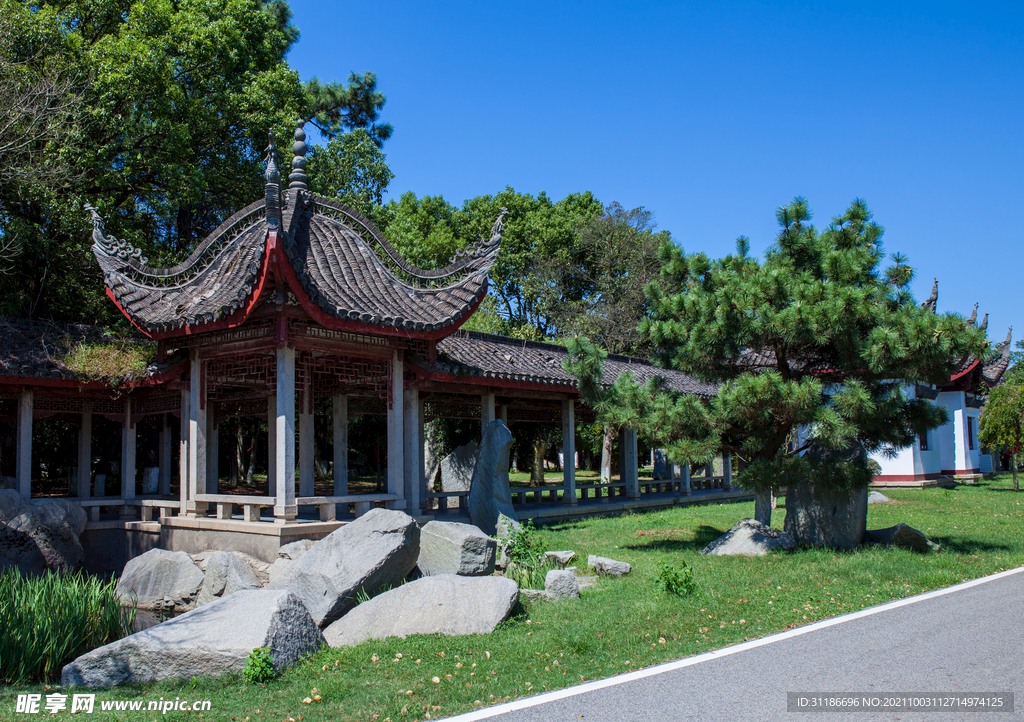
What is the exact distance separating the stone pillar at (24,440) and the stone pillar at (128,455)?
1589mm

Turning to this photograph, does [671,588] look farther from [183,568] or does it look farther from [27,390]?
[27,390]

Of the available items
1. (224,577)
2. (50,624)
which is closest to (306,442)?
(224,577)

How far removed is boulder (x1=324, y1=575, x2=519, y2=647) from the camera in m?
7.59

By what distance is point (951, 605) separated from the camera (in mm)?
8156

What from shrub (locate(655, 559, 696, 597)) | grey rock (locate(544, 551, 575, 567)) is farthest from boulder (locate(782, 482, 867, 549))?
shrub (locate(655, 559, 696, 597))

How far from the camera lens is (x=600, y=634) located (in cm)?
721

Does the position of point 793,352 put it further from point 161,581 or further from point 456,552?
point 161,581

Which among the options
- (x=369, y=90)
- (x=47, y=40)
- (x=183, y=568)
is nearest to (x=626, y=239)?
(x=369, y=90)

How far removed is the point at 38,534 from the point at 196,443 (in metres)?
2.46

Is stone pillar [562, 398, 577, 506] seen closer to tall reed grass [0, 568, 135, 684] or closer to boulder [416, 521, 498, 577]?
boulder [416, 521, 498, 577]

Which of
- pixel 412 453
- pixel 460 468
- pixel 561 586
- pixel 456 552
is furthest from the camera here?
pixel 460 468

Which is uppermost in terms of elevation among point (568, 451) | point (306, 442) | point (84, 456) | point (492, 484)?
point (306, 442)

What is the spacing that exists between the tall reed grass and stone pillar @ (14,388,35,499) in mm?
4501

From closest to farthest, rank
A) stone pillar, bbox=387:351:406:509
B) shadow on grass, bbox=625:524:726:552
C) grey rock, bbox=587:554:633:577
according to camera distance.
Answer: grey rock, bbox=587:554:633:577 < stone pillar, bbox=387:351:406:509 < shadow on grass, bbox=625:524:726:552
